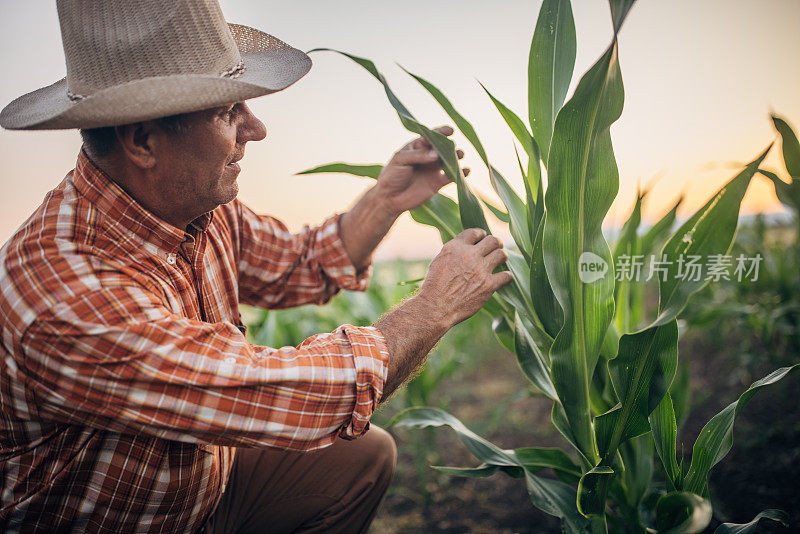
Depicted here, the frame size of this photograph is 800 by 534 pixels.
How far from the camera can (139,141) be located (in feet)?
3.25

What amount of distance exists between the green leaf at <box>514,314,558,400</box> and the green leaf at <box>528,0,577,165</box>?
0.40 meters

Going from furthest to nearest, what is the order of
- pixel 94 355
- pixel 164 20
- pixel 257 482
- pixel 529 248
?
pixel 257 482
pixel 529 248
pixel 164 20
pixel 94 355

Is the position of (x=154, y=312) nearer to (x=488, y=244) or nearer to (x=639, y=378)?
(x=488, y=244)

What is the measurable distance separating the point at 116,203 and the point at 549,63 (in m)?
0.86

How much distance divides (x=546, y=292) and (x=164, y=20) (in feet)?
2.83

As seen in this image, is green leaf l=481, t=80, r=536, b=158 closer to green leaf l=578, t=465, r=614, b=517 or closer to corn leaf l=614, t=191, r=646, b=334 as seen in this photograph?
corn leaf l=614, t=191, r=646, b=334

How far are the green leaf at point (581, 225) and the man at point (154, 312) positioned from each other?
5.4 inches

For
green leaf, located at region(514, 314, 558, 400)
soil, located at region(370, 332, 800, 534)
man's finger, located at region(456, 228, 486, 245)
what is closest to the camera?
man's finger, located at region(456, 228, 486, 245)

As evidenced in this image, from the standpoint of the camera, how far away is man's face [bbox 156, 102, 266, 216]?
3.26 feet

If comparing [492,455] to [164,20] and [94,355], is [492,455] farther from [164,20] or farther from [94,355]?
[164,20]

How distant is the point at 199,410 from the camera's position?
854 millimetres

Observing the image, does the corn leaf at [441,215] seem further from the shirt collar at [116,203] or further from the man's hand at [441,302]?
the shirt collar at [116,203]

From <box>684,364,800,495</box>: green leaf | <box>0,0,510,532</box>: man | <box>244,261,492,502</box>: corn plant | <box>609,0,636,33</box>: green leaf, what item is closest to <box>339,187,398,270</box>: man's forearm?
<box>0,0,510,532</box>: man

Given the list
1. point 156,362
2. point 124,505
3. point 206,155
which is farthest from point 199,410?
point 206,155
